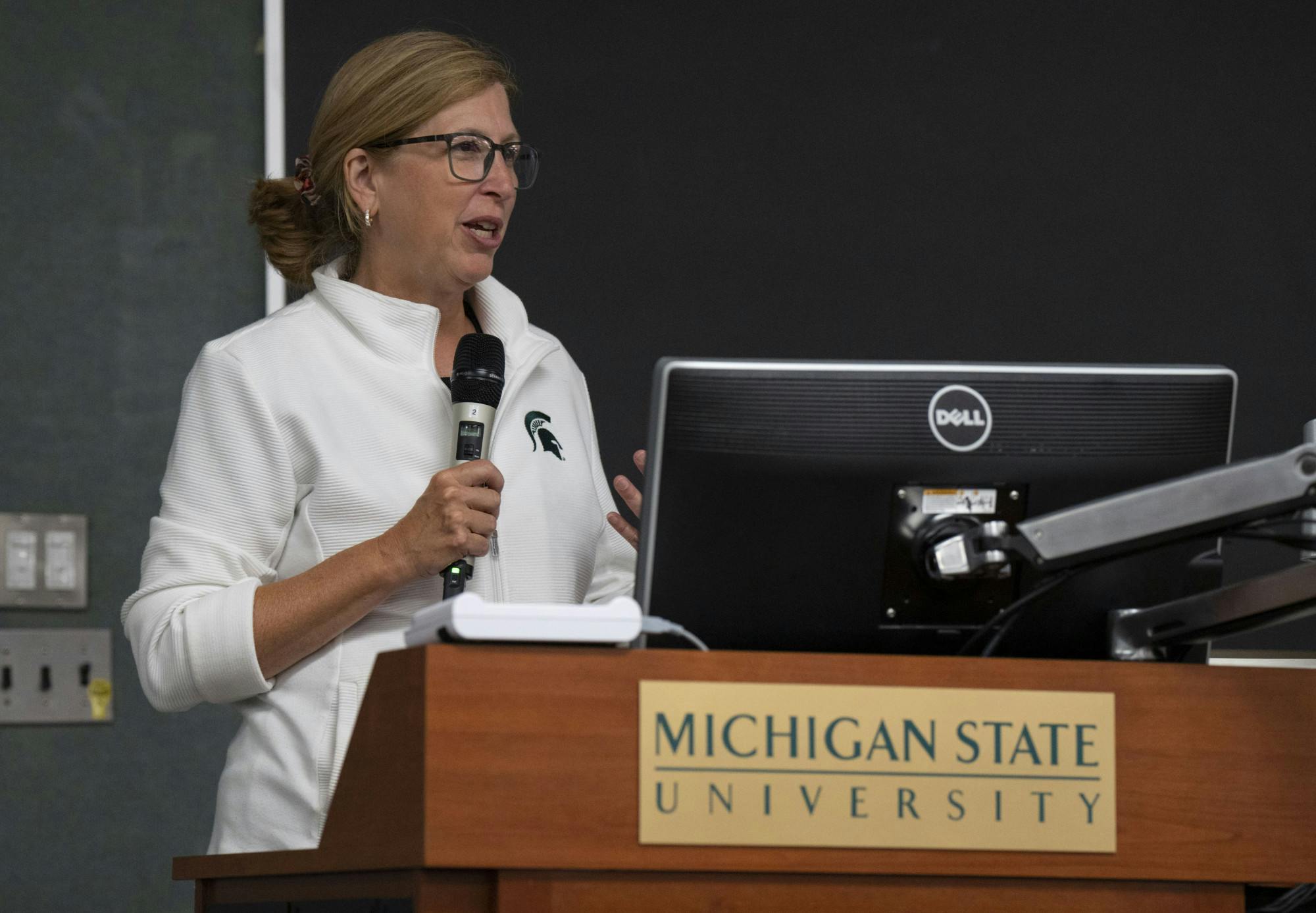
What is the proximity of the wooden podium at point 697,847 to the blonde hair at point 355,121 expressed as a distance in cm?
108

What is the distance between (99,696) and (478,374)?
136cm

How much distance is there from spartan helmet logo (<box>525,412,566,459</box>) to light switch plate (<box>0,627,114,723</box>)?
3.72 feet

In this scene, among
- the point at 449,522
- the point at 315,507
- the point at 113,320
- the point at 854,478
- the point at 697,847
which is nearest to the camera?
the point at 697,847

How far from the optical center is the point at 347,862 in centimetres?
112

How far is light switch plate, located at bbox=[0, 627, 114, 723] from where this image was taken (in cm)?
263

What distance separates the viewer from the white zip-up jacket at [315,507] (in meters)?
1.69

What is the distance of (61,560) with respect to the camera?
2.68 meters

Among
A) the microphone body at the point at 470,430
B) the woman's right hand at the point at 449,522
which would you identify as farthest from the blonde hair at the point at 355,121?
the woman's right hand at the point at 449,522

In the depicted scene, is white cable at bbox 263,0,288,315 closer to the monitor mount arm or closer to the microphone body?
the microphone body

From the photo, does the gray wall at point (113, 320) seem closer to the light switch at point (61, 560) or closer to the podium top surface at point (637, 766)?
the light switch at point (61, 560)

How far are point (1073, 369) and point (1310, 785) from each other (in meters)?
0.38

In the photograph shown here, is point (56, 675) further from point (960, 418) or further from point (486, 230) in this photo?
point (960, 418)

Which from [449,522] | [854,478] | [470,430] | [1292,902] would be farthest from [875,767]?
[470,430]

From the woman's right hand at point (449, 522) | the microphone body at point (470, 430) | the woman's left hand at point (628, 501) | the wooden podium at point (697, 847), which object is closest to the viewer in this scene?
the wooden podium at point (697, 847)
